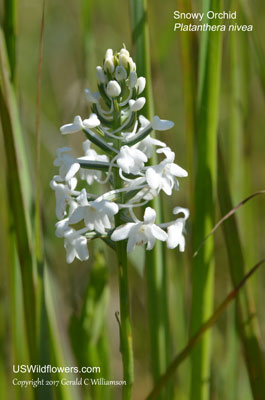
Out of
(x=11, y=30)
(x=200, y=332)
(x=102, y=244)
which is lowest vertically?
(x=200, y=332)

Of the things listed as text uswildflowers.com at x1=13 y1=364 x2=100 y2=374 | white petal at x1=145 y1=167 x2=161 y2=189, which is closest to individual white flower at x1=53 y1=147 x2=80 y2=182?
white petal at x1=145 y1=167 x2=161 y2=189

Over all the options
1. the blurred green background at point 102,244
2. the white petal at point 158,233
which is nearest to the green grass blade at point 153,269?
the blurred green background at point 102,244

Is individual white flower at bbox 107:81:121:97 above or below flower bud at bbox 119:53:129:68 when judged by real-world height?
below

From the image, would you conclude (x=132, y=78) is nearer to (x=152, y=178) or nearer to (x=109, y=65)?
(x=109, y=65)

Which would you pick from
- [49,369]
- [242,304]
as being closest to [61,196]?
[49,369]

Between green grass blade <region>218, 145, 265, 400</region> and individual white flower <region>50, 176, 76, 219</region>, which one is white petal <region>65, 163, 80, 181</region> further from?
green grass blade <region>218, 145, 265, 400</region>

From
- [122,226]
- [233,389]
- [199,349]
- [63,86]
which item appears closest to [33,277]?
[122,226]
